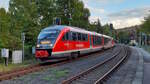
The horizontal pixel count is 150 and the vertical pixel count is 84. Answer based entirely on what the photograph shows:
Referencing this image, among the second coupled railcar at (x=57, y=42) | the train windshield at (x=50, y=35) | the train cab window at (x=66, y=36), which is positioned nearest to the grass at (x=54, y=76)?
the second coupled railcar at (x=57, y=42)

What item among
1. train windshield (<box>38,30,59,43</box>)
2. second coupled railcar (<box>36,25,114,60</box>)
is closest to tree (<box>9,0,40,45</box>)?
second coupled railcar (<box>36,25,114,60</box>)

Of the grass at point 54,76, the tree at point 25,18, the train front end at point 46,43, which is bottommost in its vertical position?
the grass at point 54,76

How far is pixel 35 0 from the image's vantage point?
181ft

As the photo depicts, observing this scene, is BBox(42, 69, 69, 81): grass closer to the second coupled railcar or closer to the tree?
the second coupled railcar

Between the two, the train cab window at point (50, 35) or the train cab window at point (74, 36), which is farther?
the train cab window at point (74, 36)

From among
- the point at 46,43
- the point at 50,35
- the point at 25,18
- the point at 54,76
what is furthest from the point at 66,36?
the point at 25,18

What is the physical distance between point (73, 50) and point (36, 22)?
2625 cm

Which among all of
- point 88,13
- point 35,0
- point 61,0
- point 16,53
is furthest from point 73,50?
point 88,13

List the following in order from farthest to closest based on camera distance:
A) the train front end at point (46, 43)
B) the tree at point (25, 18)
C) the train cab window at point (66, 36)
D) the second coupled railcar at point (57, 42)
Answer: the tree at point (25, 18)
the train cab window at point (66, 36)
the second coupled railcar at point (57, 42)
the train front end at point (46, 43)

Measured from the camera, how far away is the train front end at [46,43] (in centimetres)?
1875

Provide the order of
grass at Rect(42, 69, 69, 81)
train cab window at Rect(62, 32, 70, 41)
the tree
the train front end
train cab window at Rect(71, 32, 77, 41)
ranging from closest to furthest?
1. grass at Rect(42, 69, 69, 81)
2. the train front end
3. train cab window at Rect(62, 32, 70, 41)
4. train cab window at Rect(71, 32, 77, 41)
5. the tree

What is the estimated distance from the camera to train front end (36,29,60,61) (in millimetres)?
18750

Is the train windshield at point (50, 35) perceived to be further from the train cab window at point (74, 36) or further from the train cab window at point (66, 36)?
the train cab window at point (74, 36)

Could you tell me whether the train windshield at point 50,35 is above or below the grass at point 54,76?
above
